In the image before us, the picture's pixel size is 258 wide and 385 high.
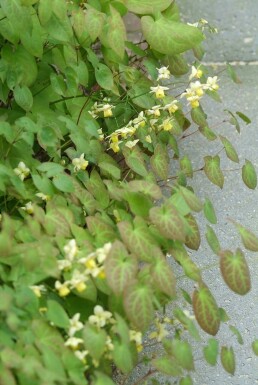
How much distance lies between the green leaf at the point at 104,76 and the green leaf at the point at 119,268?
732mm

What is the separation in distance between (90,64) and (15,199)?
0.53 meters

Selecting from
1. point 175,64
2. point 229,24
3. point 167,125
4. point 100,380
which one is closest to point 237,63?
point 229,24

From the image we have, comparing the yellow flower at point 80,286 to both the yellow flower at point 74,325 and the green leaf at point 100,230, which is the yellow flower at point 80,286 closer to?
the yellow flower at point 74,325

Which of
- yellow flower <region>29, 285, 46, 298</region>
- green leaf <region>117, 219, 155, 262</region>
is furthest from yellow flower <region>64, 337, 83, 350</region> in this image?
green leaf <region>117, 219, 155, 262</region>

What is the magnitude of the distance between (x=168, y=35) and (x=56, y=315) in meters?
1.03

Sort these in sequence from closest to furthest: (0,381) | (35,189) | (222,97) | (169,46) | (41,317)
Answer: (0,381), (41,317), (35,189), (169,46), (222,97)

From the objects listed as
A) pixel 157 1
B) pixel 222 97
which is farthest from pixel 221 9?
pixel 157 1

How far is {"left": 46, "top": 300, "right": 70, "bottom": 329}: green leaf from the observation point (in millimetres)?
1745

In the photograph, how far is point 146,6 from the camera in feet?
8.41

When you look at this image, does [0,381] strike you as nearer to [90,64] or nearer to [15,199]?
[15,199]

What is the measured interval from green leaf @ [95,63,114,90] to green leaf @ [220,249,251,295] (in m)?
0.73

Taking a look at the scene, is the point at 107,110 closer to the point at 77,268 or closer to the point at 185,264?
the point at 185,264

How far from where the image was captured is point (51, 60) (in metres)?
2.50

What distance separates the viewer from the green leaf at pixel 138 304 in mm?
1743
